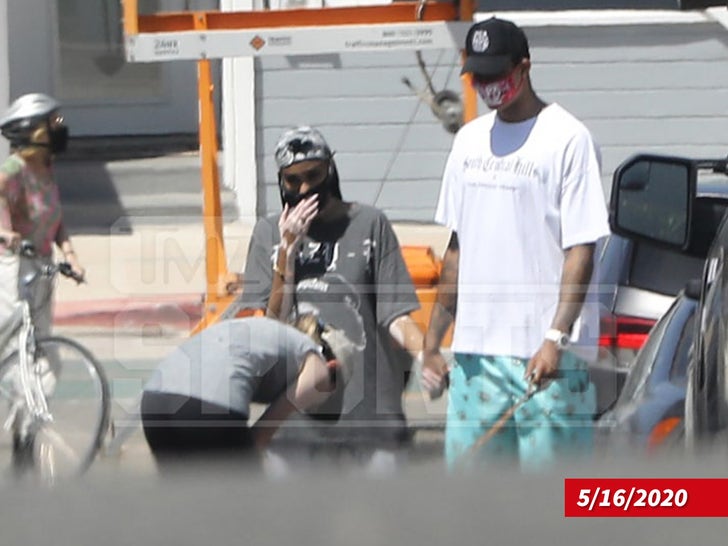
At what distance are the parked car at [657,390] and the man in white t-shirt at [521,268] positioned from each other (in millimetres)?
223

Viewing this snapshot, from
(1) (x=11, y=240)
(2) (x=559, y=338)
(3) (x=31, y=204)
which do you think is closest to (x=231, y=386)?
(2) (x=559, y=338)

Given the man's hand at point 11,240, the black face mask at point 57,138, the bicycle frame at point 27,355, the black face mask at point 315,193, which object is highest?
the black face mask at point 57,138

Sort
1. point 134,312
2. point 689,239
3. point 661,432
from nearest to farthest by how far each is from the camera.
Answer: point 661,432 < point 689,239 < point 134,312

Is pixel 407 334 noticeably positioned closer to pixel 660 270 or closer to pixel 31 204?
pixel 660 270

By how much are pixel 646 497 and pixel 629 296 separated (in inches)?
115

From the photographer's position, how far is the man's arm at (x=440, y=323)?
16.9ft

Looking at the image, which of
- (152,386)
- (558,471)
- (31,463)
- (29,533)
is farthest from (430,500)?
(31,463)

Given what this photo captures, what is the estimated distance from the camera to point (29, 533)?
8.55ft

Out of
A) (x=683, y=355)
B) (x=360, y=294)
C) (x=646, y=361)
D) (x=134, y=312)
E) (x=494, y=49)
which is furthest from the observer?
(x=134, y=312)

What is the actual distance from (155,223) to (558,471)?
9.23 metres

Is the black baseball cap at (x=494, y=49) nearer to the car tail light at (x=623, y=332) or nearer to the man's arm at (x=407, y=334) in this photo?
the man's arm at (x=407, y=334)

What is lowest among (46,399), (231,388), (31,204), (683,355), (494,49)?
(46,399)

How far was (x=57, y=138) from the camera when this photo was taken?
7.03 m

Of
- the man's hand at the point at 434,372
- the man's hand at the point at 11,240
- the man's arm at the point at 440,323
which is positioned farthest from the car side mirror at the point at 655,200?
the man's hand at the point at 11,240
